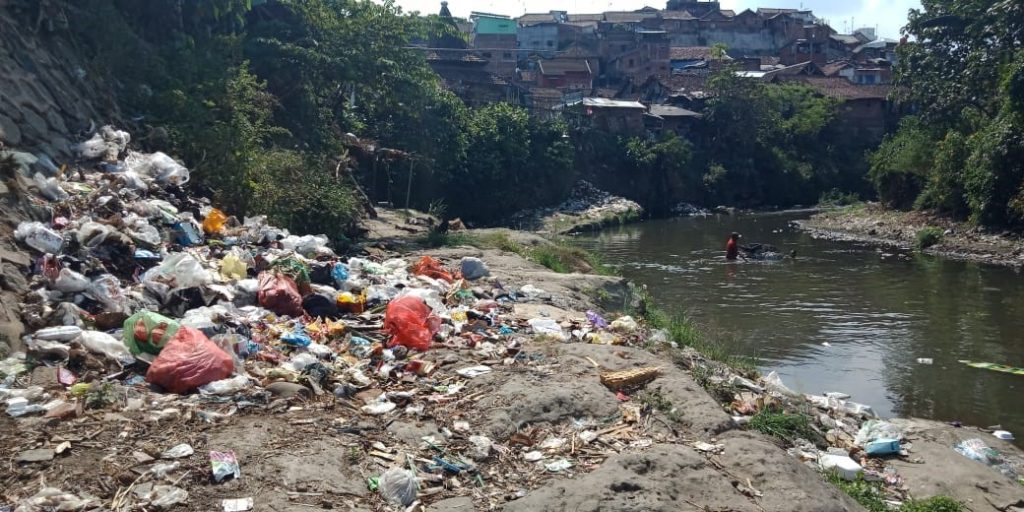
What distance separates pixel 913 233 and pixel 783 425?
822 inches

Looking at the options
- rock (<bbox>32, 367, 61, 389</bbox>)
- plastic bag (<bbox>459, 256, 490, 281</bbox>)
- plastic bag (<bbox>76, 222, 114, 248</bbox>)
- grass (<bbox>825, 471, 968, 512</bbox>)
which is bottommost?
grass (<bbox>825, 471, 968, 512</bbox>)

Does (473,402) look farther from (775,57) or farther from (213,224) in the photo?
(775,57)

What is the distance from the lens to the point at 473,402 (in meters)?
5.68

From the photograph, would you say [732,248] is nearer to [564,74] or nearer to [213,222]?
[213,222]

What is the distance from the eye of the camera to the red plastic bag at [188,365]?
5.43m

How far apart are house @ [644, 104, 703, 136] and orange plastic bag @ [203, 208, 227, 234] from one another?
32.2m

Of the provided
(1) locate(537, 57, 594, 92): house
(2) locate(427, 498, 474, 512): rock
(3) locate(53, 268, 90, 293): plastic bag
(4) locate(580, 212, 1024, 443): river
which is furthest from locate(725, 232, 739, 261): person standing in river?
(1) locate(537, 57, 594, 92): house

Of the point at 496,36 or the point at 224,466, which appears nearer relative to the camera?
the point at 224,466

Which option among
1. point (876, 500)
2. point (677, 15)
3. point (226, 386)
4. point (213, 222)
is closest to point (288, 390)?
point (226, 386)

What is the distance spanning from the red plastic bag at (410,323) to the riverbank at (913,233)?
666 inches

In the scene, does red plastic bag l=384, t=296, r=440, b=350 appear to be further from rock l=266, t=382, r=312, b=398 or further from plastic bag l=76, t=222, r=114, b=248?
plastic bag l=76, t=222, r=114, b=248

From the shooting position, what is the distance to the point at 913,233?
2473cm

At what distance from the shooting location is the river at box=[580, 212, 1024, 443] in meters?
9.82

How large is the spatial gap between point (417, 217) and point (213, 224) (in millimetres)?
8723
